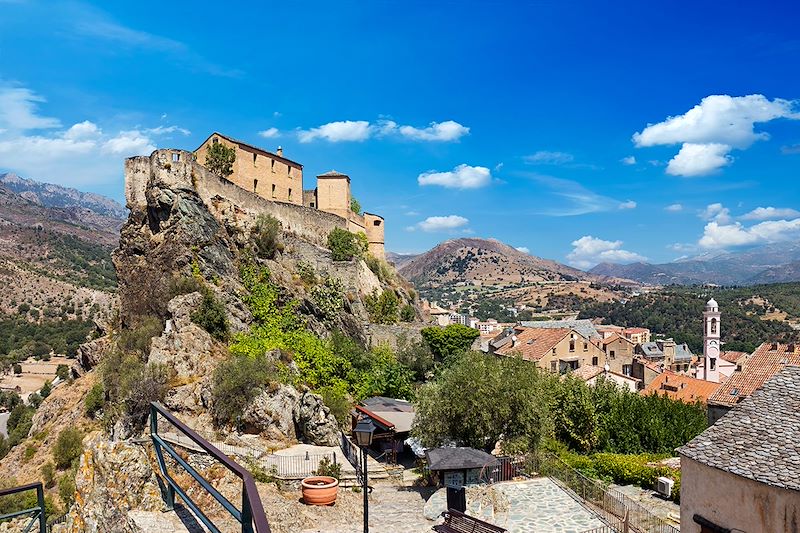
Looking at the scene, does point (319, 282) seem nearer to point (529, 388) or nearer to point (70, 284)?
point (529, 388)

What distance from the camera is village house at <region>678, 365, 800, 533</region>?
9.82 metres

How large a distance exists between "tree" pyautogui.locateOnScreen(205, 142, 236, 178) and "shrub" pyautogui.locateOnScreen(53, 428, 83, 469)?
760 inches

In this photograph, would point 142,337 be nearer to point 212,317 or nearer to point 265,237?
point 212,317

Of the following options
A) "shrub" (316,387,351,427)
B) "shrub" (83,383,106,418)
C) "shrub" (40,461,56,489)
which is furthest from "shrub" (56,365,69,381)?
"shrub" (316,387,351,427)

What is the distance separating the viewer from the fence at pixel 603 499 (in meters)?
15.0

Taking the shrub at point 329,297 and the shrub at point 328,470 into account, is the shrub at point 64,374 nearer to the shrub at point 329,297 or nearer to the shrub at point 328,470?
the shrub at point 329,297

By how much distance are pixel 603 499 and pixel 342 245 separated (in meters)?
29.4

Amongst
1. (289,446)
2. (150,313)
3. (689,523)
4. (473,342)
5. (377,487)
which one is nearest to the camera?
(689,523)

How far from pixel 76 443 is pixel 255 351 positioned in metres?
8.84

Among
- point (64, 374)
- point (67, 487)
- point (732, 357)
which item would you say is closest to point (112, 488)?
point (67, 487)

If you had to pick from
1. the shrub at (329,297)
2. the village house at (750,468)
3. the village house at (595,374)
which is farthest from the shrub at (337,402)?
the village house at (595,374)

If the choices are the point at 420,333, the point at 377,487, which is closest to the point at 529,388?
the point at 377,487

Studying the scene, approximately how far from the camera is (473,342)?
137 ft

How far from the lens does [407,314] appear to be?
149 ft
